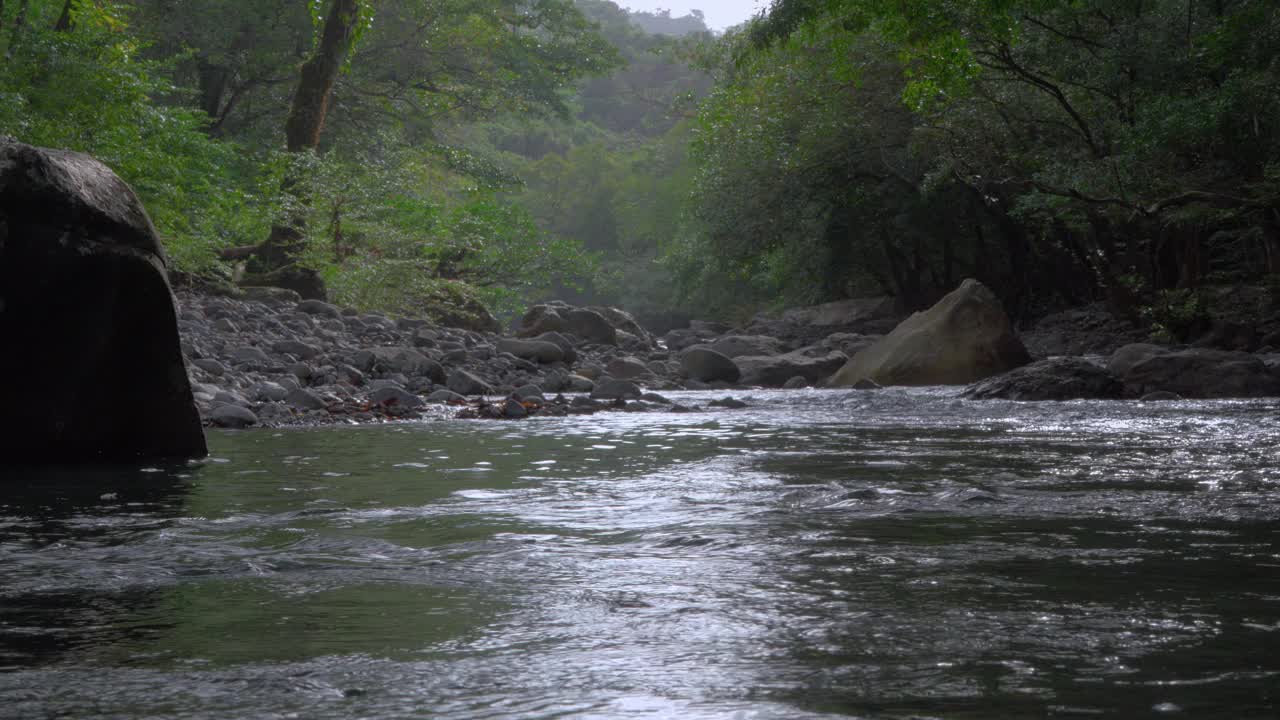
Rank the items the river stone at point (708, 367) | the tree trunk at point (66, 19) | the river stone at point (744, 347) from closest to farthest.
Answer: the tree trunk at point (66, 19), the river stone at point (708, 367), the river stone at point (744, 347)

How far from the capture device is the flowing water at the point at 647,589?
6.49ft

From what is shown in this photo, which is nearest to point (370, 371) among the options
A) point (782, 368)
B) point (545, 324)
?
point (782, 368)

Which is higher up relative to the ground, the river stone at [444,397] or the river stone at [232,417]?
the river stone at [444,397]

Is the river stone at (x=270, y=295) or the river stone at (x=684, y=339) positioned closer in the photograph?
the river stone at (x=270, y=295)

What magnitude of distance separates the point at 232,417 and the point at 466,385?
410cm

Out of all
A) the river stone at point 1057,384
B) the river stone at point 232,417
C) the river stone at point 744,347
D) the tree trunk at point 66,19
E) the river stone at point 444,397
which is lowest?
the river stone at point 232,417

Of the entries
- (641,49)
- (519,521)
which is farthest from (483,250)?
(641,49)

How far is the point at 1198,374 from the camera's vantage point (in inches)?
460

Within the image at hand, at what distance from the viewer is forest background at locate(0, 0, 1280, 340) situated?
13062 mm

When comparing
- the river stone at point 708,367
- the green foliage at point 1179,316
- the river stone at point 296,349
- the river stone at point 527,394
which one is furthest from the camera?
the green foliage at point 1179,316

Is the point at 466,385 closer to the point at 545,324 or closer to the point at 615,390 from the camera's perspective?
the point at 615,390

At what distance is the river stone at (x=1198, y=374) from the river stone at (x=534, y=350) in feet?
23.2

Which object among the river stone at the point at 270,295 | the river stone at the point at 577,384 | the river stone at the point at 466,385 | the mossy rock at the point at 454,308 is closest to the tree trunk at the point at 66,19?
the river stone at the point at 270,295

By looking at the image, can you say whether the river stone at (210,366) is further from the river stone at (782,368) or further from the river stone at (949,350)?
the river stone at (949,350)
